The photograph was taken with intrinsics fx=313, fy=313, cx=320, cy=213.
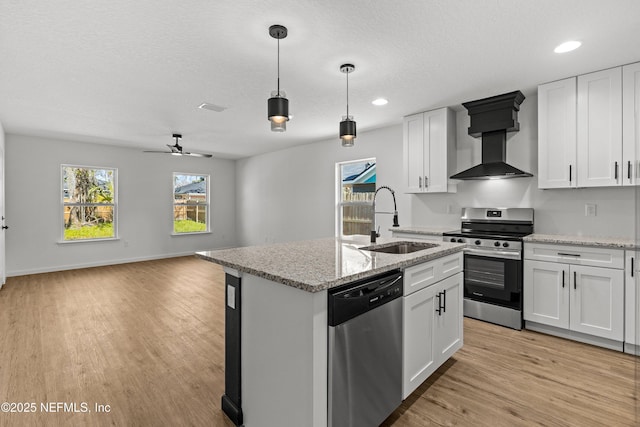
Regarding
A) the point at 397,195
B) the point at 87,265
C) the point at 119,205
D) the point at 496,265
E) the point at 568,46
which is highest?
the point at 568,46

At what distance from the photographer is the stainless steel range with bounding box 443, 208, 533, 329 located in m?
3.23

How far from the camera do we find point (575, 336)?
2.98 m

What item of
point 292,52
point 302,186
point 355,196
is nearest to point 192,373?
point 292,52

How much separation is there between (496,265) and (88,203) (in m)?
7.29

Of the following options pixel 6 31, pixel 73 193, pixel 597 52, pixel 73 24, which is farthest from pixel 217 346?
pixel 73 193

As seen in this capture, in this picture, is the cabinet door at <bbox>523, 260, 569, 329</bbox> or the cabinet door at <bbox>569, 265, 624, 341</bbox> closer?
the cabinet door at <bbox>569, 265, 624, 341</bbox>

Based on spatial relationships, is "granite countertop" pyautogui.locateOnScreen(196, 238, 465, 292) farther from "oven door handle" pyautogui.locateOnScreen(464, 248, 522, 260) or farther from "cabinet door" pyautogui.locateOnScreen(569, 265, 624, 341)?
"cabinet door" pyautogui.locateOnScreen(569, 265, 624, 341)

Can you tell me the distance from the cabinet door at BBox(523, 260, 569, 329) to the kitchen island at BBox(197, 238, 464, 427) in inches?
67.9

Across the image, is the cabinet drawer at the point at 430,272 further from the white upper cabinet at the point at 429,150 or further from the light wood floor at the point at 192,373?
the white upper cabinet at the point at 429,150

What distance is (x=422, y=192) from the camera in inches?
170

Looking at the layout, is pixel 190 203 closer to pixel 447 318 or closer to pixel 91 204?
pixel 91 204

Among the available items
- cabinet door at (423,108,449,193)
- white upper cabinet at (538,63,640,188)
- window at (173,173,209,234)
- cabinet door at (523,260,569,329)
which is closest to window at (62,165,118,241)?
window at (173,173,209,234)

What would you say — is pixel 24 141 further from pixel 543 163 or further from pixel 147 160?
pixel 543 163

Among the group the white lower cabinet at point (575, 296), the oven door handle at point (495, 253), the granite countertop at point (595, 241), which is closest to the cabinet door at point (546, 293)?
the white lower cabinet at point (575, 296)
